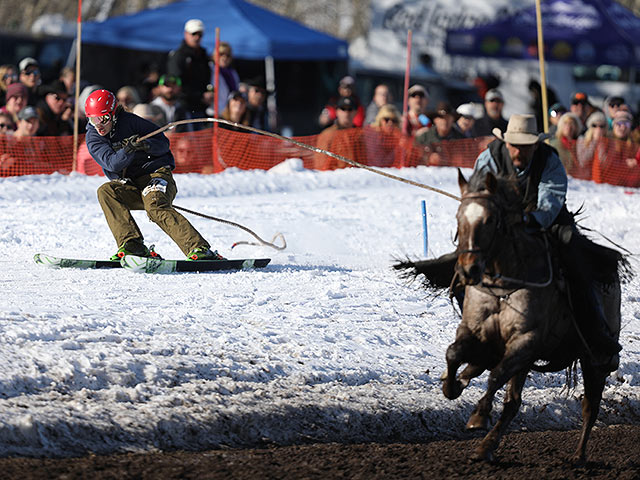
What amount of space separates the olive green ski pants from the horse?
4.31 m

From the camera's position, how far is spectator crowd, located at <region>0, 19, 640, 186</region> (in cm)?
1641

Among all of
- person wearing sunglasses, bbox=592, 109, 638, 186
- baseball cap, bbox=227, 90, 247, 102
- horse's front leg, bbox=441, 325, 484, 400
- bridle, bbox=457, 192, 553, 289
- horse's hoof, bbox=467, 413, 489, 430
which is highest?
baseball cap, bbox=227, 90, 247, 102

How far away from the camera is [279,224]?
14.2 m

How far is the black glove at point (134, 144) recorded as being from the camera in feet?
34.3

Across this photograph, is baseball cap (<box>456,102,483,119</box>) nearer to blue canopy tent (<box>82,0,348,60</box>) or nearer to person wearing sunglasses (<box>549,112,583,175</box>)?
person wearing sunglasses (<box>549,112,583,175</box>)

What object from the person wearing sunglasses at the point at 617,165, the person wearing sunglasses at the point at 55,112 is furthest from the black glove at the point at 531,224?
the person wearing sunglasses at the point at 617,165

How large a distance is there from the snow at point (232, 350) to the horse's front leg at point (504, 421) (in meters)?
0.91

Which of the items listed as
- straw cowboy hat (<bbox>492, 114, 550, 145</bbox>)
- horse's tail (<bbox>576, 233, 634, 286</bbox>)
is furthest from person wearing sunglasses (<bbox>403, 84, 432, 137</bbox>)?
straw cowboy hat (<bbox>492, 114, 550, 145</bbox>)

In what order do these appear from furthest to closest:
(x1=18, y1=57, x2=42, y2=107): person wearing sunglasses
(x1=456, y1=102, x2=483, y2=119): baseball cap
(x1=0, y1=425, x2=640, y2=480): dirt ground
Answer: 1. (x1=456, y1=102, x2=483, y2=119): baseball cap
2. (x1=18, y1=57, x2=42, y2=107): person wearing sunglasses
3. (x1=0, y1=425, x2=640, y2=480): dirt ground

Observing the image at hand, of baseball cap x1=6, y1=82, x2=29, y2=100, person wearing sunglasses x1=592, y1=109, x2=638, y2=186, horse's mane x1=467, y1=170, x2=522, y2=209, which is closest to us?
horse's mane x1=467, y1=170, x2=522, y2=209

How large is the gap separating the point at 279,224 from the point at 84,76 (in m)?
8.89

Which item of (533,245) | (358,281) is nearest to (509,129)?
(533,245)

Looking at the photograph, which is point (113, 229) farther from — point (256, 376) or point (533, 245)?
point (533, 245)

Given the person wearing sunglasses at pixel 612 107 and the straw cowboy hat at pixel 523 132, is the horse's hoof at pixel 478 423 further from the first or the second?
the person wearing sunglasses at pixel 612 107
